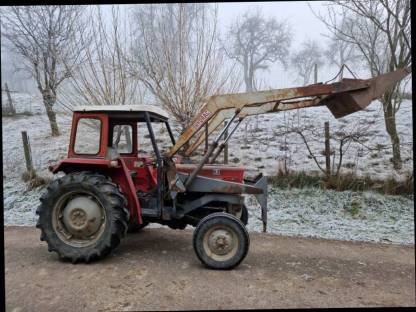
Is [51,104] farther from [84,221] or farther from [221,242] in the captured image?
[221,242]

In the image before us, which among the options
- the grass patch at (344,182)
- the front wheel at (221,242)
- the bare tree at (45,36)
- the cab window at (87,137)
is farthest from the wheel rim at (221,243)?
the bare tree at (45,36)

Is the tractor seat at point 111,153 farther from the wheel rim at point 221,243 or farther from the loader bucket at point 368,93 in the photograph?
the loader bucket at point 368,93

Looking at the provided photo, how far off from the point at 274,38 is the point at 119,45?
12279 millimetres

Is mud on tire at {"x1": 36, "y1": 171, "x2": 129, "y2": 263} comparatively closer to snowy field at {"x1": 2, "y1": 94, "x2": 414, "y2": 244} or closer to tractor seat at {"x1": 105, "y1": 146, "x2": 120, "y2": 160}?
tractor seat at {"x1": 105, "y1": 146, "x2": 120, "y2": 160}

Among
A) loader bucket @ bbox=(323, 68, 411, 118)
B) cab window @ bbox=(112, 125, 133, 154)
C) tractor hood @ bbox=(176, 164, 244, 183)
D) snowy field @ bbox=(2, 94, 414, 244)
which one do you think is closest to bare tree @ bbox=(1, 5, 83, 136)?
snowy field @ bbox=(2, 94, 414, 244)

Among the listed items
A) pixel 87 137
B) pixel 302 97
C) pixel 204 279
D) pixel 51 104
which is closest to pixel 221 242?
pixel 204 279

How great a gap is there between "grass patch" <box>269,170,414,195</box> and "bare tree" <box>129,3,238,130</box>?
261 cm

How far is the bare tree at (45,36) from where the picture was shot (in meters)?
9.16

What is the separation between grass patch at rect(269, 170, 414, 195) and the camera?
7.20m

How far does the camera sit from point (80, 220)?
427 centimetres

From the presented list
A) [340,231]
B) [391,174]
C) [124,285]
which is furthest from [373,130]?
[124,285]

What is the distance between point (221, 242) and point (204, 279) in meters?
0.50

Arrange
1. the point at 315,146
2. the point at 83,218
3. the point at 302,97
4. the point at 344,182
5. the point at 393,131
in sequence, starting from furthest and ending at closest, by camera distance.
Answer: the point at 315,146
the point at 393,131
the point at 344,182
the point at 83,218
the point at 302,97

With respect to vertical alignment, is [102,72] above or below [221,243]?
above
